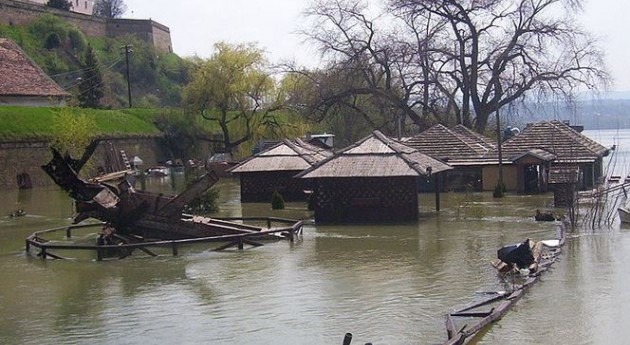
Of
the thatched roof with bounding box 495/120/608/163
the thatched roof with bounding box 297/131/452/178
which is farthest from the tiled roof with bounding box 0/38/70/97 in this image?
Answer: the thatched roof with bounding box 297/131/452/178

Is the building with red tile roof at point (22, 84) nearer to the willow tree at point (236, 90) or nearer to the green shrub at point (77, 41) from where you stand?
the willow tree at point (236, 90)

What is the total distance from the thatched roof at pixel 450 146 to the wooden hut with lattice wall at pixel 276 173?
20.6ft

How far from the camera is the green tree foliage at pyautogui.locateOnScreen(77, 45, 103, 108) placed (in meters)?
66.4

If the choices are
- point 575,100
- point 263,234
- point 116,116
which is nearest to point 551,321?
point 263,234

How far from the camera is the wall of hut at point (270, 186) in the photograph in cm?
3522

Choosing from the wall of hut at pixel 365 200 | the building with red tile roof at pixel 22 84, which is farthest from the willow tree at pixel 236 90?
the wall of hut at pixel 365 200

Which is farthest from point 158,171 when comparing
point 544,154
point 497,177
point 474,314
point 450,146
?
point 474,314

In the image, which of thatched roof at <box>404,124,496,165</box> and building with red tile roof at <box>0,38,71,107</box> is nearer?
thatched roof at <box>404,124,496,165</box>

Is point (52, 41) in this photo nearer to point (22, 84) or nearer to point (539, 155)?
point (22, 84)

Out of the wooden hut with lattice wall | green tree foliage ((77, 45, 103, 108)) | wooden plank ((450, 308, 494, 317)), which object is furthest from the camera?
green tree foliage ((77, 45, 103, 108))

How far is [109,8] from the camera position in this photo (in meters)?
106

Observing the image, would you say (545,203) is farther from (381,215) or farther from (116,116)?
(116,116)

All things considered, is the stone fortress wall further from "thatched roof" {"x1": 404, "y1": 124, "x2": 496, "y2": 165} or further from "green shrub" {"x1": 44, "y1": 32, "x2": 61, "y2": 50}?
"thatched roof" {"x1": 404, "y1": 124, "x2": 496, "y2": 165}

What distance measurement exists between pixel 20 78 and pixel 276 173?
1041 inches
